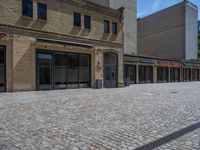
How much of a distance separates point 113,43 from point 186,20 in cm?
2753

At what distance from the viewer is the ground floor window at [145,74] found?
31938mm

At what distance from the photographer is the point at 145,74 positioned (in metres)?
32.5

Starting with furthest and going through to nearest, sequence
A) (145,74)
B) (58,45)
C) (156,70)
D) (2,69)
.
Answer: (156,70), (145,74), (58,45), (2,69)

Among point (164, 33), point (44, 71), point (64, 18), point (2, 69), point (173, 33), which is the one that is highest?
point (164, 33)

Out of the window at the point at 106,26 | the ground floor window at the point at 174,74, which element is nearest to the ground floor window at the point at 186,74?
the ground floor window at the point at 174,74

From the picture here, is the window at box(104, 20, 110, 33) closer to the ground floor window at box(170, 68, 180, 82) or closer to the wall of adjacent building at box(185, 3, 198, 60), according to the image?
the ground floor window at box(170, 68, 180, 82)

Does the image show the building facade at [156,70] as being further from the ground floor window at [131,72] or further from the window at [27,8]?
the window at [27,8]

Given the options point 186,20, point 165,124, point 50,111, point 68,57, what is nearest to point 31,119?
point 50,111

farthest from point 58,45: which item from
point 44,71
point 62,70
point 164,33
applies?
point 164,33

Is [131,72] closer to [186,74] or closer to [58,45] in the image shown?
[58,45]

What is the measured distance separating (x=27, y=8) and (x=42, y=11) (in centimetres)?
130

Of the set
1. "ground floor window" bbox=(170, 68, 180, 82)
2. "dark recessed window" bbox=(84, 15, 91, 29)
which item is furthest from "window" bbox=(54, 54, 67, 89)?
"ground floor window" bbox=(170, 68, 180, 82)

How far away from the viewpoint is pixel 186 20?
45.2m

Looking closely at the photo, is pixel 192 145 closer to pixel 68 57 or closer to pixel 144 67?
pixel 68 57
